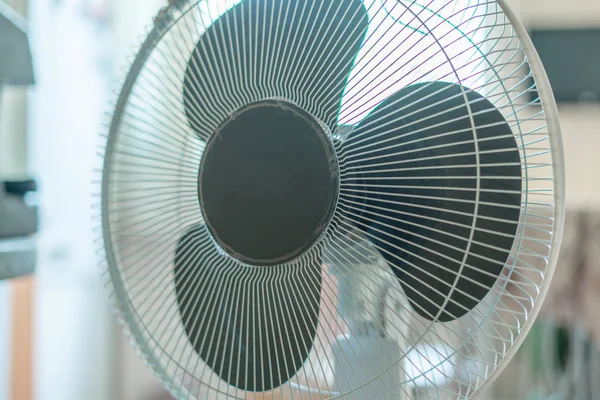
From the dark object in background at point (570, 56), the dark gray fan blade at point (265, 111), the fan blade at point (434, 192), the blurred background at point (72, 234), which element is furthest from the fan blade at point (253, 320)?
the dark object in background at point (570, 56)

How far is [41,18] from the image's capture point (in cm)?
167

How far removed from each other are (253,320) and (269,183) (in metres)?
0.16

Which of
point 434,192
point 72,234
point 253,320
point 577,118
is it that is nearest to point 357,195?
point 434,192

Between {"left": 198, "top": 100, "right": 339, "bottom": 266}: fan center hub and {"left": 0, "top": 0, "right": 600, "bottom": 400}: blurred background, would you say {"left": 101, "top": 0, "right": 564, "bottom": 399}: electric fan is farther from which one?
{"left": 0, "top": 0, "right": 600, "bottom": 400}: blurred background

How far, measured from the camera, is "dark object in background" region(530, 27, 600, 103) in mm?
2318

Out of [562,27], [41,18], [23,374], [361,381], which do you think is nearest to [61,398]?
[23,374]

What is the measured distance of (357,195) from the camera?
592mm

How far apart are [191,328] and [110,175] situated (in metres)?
0.23

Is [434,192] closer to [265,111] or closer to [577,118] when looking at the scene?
[265,111]

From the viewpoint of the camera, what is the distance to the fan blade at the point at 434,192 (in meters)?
0.57

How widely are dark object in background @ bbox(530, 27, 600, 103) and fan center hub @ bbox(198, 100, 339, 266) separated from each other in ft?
6.82

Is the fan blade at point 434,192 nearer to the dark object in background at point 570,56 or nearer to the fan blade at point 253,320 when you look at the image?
the fan blade at point 253,320

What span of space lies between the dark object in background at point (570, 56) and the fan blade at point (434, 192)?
1995mm

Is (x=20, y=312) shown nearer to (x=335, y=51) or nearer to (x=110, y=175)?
(x=110, y=175)
